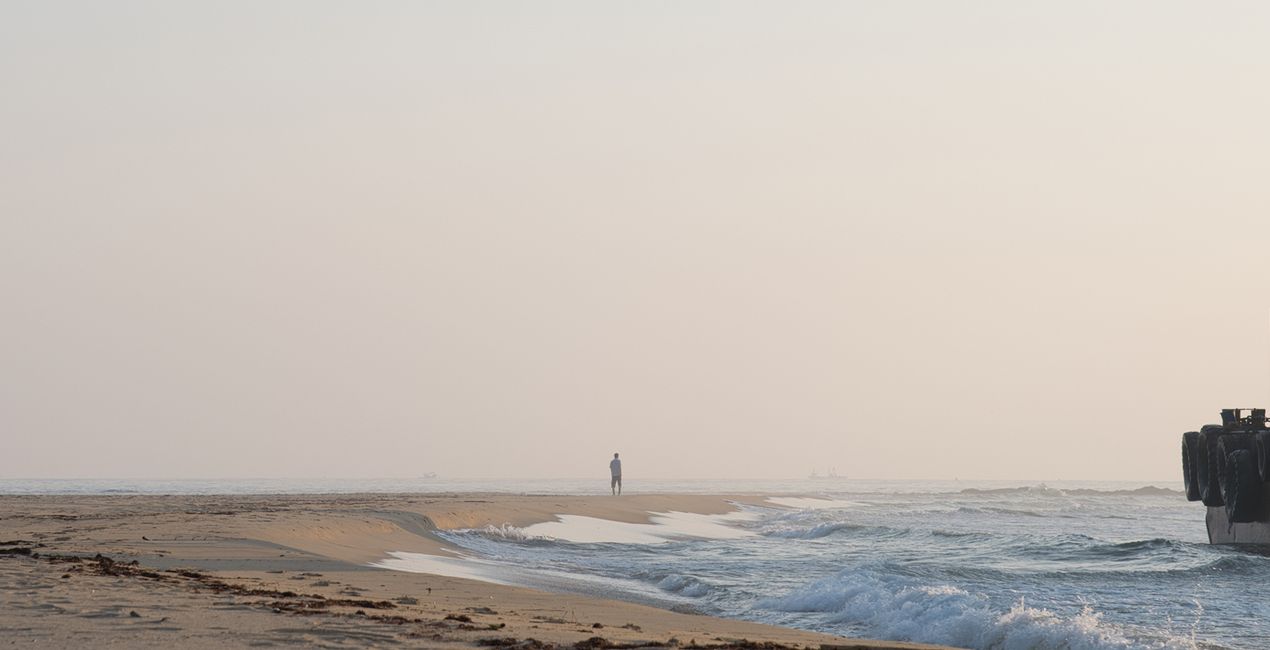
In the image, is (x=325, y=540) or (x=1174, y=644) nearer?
(x=1174, y=644)

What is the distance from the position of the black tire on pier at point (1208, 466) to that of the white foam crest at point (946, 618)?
14.8m

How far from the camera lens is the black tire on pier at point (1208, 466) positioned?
27312mm

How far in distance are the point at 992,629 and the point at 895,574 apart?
Answer: 5.49 meters

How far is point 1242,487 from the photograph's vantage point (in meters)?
25.5

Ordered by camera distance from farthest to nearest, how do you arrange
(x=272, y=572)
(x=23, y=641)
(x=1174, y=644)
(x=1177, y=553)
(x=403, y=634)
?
(x=1177, y=553)
(x=272, y=572)
(x=1174, y=644)
(x=403, y=634)
(x=23, y=641)

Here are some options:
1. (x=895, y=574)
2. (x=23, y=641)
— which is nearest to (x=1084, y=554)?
(x=895, y=574)

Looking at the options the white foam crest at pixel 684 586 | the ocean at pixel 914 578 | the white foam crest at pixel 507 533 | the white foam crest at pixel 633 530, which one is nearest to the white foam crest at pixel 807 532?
the ocean at pixel 914 578

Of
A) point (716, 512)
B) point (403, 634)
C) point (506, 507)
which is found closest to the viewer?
point (403, 634)

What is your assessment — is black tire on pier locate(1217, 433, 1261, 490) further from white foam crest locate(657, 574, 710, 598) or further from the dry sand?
the dry sand

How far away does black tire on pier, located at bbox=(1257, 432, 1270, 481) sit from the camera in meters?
24.9

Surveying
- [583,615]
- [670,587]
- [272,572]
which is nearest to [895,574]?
→ [670,587]

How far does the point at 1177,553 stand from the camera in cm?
2483

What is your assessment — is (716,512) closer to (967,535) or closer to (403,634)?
(967,535)

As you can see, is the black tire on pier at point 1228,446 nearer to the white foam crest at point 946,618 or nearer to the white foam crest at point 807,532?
the white foam crest at point 807,532
